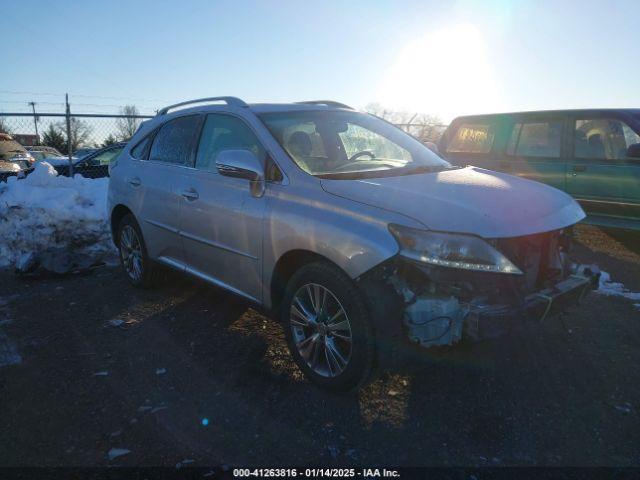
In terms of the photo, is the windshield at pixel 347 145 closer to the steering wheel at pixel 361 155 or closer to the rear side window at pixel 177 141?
the steering wheel at pixel 361 155

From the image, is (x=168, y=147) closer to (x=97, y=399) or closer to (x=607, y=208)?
(x=97, y=399)

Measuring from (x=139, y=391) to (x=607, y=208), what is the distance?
608 cm

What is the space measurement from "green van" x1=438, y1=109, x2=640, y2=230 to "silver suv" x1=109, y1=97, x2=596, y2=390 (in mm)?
3489

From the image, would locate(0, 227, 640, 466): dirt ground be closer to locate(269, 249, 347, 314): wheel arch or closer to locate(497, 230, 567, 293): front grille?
locate(497, 230, 567, 293): front grille

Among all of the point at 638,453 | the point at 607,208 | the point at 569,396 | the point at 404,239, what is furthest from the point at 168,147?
the point at 607,208

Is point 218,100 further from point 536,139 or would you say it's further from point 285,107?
point 536,139

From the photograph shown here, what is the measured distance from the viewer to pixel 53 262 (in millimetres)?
5820

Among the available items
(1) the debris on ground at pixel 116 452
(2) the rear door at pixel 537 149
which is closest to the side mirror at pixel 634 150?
(2) the rear door at pixel 537 149

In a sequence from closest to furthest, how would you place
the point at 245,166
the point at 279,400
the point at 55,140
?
the point at 279,400 → the point at 245,166 → the point at 55,140

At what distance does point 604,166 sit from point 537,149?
0.93m

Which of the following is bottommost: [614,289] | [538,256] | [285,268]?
[614,289]

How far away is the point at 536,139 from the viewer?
7125 millimetres

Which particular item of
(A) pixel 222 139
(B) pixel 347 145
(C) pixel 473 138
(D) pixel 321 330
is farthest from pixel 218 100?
(C) pixel 473 138

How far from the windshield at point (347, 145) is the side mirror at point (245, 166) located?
0.27m
